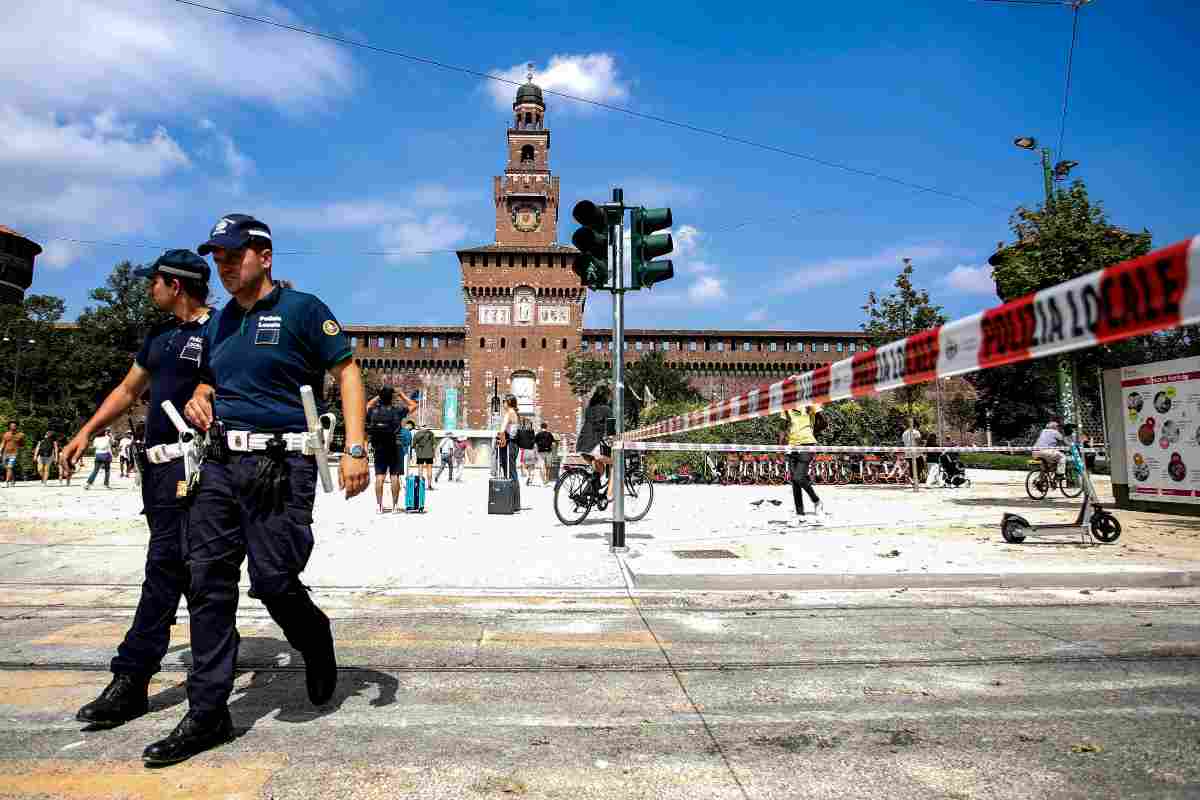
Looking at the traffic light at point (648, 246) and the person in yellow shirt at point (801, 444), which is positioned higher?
the traffic light at point (648, 246)

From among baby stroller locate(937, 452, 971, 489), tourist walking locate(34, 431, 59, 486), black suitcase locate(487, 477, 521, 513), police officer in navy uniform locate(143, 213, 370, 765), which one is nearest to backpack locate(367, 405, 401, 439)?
black suitcase locate(487, 477, 521, 513)

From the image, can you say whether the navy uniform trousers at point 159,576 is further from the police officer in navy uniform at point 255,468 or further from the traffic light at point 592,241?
the traffic light at point 592,241

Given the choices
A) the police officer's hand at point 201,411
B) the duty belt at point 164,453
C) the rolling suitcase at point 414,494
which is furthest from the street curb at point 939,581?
the rolling suitcase at point 414,494

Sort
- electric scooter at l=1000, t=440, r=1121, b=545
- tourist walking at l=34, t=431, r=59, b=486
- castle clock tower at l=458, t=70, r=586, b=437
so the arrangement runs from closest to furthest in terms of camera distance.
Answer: electric scooter at l=1000, t=440, r=1121, b=545, tourist walking at l=34, t=431, r=59, b=486, castle clock tower at l=458, t=70, r=586, b=437

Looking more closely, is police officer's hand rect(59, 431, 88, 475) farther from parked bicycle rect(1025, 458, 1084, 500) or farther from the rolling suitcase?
parked bicycle rect(1025, 458, 1084, 500)

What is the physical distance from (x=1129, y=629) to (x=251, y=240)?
4.74 meters

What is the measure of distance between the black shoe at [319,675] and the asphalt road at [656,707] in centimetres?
9

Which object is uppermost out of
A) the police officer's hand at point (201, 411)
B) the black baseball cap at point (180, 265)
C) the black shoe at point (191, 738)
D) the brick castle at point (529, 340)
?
the brick castle at point (529, 340)

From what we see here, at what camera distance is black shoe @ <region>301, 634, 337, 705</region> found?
281 centimetres

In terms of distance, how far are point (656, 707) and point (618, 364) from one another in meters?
4.60

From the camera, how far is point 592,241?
7.13m

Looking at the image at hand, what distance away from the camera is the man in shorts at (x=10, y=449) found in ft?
60.6

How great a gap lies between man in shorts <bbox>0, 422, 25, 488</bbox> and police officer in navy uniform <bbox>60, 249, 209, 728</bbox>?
19.0 m

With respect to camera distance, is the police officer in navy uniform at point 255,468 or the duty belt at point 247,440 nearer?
the police officer in navy uniform at point 255,468
